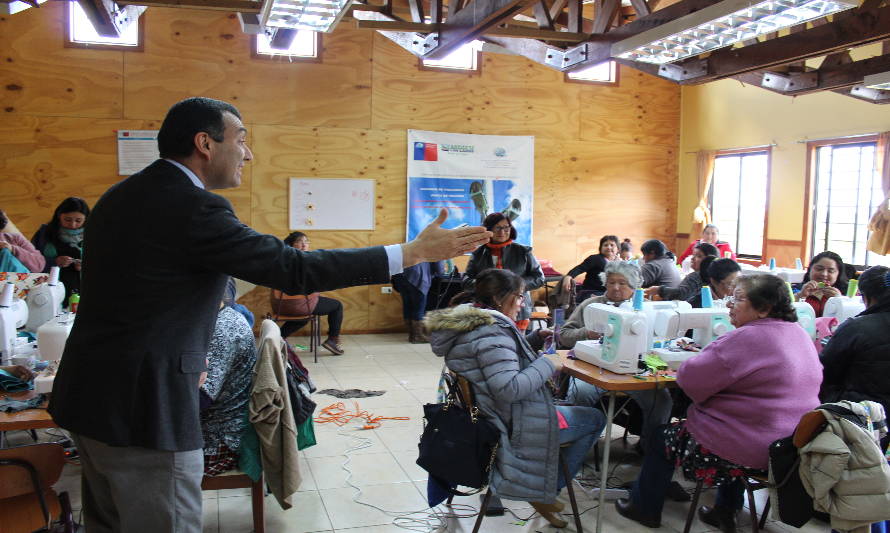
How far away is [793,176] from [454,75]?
3940 mm

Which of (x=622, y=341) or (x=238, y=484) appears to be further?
(x=622, y=341)

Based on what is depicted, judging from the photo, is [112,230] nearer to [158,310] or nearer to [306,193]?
[158,310]

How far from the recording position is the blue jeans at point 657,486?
10.4ft

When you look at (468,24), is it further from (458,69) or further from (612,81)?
(612,81)

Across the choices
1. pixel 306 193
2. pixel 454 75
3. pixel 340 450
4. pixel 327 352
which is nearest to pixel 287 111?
pixel 306 193

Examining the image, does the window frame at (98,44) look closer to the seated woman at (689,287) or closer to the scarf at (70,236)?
the scarf at (70,236)

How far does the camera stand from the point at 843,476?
243 cm

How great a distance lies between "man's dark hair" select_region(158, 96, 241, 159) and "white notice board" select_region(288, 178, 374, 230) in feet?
20.0

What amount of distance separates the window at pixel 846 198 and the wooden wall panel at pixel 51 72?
24.2ft

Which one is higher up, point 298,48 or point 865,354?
point 298,48

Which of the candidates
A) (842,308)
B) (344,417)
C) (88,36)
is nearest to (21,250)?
(344,417)

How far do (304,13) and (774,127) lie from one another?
18.7 feet

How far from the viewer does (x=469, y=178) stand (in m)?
8.29

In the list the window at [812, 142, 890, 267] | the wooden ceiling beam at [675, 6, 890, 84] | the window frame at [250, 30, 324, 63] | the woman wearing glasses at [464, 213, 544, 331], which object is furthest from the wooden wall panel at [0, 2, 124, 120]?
the window at [812, 142, 890, 267]
